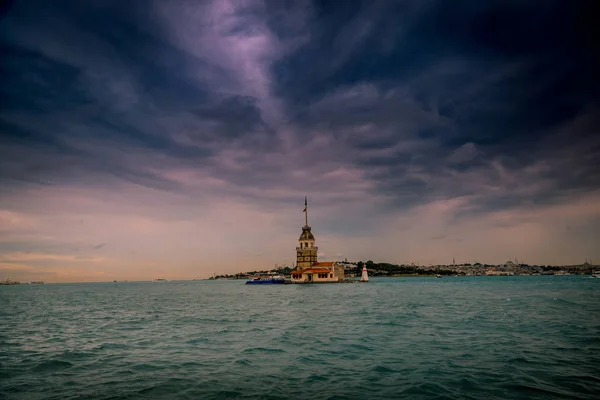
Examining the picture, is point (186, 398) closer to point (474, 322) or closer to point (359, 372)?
point (359, 372)

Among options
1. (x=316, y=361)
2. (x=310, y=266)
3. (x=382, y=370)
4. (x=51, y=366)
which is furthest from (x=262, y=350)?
(x=310, y=266)

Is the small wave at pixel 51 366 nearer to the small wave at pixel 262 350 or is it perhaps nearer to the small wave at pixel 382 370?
the small wave at pixel 262 350

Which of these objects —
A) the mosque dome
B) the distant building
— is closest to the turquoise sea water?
the distant building

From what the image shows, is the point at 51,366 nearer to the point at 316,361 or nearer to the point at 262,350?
the point at 262,350

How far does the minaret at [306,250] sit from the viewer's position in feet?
433

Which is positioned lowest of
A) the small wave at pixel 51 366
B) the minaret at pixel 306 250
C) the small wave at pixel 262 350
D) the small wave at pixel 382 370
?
the small wave at pixel 262 350

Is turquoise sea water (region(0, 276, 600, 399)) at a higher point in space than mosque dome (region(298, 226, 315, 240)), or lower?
lower

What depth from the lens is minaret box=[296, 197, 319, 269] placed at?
132 m

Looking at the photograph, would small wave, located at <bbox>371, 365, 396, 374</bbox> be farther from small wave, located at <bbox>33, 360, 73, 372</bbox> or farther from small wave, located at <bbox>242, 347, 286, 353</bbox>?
small wave, located at <bbox>33, 360, 73, 372</bbox>

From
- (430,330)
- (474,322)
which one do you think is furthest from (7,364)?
(474,322)

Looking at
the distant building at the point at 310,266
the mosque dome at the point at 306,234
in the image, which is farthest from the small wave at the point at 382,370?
the mosque dome at the point at 306,234

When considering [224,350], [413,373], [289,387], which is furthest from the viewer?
[224,350]

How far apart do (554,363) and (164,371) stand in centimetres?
1600

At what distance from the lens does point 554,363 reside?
1423 centimetres
